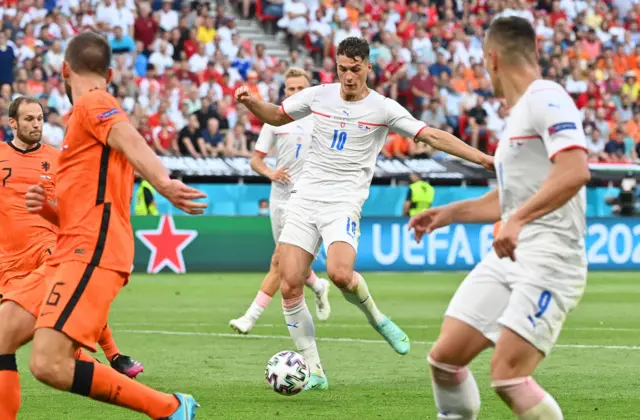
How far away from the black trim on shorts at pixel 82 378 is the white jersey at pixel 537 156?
2326mm

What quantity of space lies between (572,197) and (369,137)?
189 inches

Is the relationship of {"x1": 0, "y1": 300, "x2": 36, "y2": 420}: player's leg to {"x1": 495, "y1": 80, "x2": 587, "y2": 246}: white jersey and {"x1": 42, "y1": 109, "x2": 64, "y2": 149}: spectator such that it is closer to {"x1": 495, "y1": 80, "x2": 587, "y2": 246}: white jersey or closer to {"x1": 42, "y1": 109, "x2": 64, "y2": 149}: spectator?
{"x1": 495, "y1": 80, "x2": 587, "y2": 246}: white jersey

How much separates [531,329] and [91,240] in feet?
7.84

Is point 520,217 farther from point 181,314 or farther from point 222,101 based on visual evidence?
point 222,101

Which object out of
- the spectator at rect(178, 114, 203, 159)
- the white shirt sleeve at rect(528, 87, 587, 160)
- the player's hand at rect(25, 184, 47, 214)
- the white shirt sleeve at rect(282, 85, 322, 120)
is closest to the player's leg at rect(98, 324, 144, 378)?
the white shirt sleeve at rect(282, 85, 322, 120)

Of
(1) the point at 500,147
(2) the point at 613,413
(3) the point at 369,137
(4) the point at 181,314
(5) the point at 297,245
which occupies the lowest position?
(4) the point at 181,314

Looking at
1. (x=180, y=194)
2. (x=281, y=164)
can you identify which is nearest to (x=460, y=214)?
(x=180, y=194)

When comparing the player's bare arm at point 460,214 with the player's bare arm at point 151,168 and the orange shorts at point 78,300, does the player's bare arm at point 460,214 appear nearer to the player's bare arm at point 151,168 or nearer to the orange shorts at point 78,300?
the player's bare arm at point 151,168

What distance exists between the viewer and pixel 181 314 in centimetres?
1681

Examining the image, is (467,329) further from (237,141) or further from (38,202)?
(237,141)

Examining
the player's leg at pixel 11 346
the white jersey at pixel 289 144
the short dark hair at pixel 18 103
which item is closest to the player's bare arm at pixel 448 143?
the short dark hair at pixel 18 103

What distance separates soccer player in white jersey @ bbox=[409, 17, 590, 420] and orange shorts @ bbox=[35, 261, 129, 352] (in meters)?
1.77

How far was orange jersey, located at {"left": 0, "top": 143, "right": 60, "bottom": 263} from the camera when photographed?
995 centimetres

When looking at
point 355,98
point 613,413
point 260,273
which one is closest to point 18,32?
point 260,273
